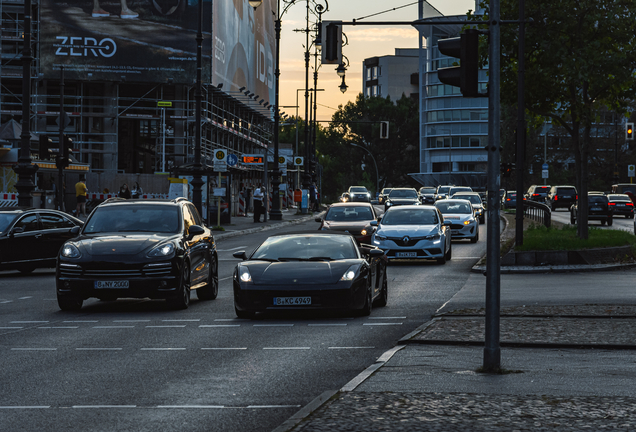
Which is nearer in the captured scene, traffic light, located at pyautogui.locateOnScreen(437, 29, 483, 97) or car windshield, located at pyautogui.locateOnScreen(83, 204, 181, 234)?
traffic light, located at pyautogui.locateOnScreen(437, 29, 483, 97)

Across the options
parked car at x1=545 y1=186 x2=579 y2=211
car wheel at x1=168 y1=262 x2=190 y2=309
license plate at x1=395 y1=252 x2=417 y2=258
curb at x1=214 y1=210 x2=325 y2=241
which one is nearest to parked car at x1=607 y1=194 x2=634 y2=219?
parked car at x1=545 y1=186 x2=579 y2=211

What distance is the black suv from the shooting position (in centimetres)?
1440

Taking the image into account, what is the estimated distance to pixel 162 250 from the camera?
48.1 ft

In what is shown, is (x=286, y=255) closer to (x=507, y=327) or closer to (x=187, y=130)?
(x=507, y=327)

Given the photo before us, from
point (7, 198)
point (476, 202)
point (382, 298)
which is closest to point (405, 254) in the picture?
point (382, 298)

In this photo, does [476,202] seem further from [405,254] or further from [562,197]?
[405,254]

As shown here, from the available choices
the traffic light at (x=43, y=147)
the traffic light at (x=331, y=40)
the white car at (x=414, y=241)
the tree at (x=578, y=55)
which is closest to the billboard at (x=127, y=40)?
the traffic light at (x=43, y=147)

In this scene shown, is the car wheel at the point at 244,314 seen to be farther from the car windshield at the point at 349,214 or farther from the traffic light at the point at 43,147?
the car windshield at the point at 349,214

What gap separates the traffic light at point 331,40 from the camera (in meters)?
19.5

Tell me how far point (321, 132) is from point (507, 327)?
15353cm

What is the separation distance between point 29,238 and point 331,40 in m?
8.00

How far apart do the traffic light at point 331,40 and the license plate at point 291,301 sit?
7298 millimetres

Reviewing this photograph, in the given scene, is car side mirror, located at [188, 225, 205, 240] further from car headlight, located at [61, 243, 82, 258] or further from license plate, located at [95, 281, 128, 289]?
car headlight, located at [61, 243, 82, 258]

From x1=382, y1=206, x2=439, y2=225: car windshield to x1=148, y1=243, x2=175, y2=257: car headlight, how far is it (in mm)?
11877
